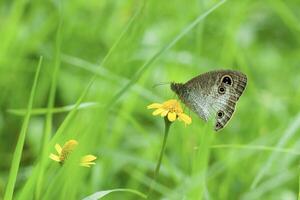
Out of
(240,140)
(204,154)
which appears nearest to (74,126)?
(204,154)

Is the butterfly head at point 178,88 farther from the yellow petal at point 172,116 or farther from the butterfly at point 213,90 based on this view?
the yellow petal at point 172,116

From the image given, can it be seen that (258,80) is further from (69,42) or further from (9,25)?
(9,25)

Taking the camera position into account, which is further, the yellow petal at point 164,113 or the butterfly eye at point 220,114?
the butterfly eye at point 220,114

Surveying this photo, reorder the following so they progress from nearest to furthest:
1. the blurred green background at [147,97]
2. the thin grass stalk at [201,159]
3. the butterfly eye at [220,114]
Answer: the thin grass stalk at [201,159] < the butterfly eye at [220,114] < the blurred green background at [147,97]

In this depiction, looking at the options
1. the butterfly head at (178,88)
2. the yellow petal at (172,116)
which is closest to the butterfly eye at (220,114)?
the butterfly head at (178,88)

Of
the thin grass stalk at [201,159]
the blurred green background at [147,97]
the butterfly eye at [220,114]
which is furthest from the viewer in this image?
the blurred green background at [147,97]

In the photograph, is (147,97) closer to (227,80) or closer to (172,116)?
(227,80)

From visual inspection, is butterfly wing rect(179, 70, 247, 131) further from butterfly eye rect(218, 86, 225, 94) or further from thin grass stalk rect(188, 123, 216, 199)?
thin grass stalk rect(188, 123, 216, 199)

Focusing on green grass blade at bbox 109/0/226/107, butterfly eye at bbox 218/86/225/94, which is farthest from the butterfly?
green grass blade at bbox 109/0/226/107
